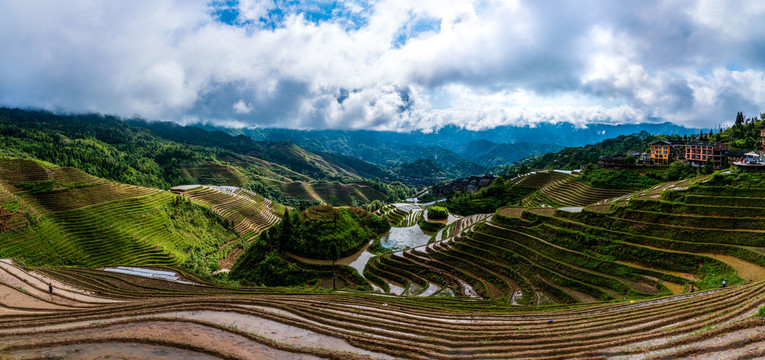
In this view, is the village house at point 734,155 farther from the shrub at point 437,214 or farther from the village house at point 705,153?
the shrub at point 437,214

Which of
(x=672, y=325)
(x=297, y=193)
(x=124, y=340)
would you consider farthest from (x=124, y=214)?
(x=297, y=193)

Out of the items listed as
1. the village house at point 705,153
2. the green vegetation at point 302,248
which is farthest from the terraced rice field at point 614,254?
the village house at point 705,153

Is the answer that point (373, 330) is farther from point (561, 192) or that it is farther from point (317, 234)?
point (561, 192)

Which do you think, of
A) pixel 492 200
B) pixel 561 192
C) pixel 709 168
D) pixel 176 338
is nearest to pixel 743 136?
pixel 709 168

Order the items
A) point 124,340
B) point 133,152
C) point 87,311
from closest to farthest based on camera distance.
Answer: point 124,340 → point 87,311 → point 133,152

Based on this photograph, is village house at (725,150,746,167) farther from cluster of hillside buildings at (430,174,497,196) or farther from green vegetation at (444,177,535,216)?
cluster of hillside buildings at (430,174,497,196)

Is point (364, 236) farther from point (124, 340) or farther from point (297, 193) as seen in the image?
point (297, 193)
